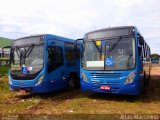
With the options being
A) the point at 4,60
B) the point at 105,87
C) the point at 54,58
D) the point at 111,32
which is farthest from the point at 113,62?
the point at 4,60

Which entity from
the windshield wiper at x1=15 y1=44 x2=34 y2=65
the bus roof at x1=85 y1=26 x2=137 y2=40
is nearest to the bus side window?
the windshield wiper at x1=15 y1=44 x2=34 y2=65

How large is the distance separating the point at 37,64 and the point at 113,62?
3385 millimetres

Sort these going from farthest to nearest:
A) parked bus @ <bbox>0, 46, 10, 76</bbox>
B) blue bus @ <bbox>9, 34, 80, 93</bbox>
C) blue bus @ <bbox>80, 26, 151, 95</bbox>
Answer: parked bus @ <bbox>0, 46, 10, 76</bbox> → blue bus @ <bbox>9, 34, 80, 93</bbox> → blue bus @ <bbox>80, 26, 151, 95</bbox>

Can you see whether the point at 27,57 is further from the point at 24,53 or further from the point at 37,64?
the point at 37,64

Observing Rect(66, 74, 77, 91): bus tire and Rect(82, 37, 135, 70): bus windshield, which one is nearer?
Rect(82, 37, 135, 70): bus windshield

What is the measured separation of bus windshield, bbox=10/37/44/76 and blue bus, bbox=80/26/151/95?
1.98 meters

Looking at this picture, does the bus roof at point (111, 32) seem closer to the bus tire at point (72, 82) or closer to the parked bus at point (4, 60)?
the bus tire at point (72, 82)

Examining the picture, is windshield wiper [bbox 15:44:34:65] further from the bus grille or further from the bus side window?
the bus grille

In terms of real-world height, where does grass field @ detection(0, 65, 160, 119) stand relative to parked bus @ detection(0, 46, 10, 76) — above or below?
below

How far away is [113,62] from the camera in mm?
10172

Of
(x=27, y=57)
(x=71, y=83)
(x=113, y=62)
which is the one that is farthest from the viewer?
(x=71, y=83)

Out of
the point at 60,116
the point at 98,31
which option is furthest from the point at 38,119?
the point at 98,31

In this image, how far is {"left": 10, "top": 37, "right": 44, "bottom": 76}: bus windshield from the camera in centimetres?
1115

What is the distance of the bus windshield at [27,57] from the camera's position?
11148 millimetres
